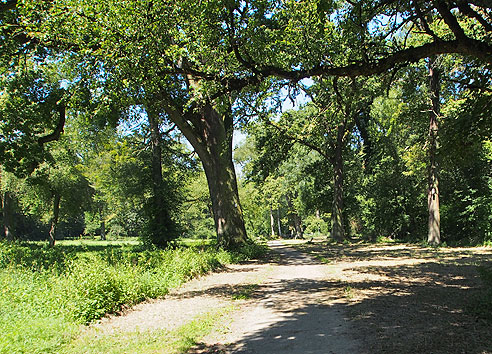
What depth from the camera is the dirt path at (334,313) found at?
475cm

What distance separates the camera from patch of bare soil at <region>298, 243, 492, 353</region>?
14.8 feet

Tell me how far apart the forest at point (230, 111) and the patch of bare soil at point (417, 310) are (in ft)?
12.0

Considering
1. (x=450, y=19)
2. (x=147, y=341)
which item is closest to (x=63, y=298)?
(x=147, y=341)

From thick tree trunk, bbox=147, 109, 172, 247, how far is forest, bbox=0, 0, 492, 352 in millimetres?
89

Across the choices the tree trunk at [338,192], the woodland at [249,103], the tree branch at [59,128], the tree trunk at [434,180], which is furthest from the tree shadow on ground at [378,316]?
the tree trunk at [338,192]

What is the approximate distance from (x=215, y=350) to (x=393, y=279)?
268 inches

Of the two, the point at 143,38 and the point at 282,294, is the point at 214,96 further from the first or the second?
the point at 282,294

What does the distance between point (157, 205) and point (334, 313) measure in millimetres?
16809

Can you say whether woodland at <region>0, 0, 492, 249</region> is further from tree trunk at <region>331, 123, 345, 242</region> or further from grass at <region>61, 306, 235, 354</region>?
grass at <region>61, 306, 235, 354</region>

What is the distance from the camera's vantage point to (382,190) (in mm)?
27375

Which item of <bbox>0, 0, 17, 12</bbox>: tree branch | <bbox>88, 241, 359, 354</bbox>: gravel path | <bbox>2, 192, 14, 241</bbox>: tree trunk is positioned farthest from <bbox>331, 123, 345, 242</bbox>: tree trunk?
<bbox>2, 192, 14, 241</bbox>: tree trunk

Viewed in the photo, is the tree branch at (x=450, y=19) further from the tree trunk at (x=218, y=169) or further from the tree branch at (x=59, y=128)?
the tree branch at (x=59, y=128)

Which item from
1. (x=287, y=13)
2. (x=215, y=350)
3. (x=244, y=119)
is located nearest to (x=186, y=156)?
(x=244, y=119)

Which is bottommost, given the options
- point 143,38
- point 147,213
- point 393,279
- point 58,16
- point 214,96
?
point 393,279
